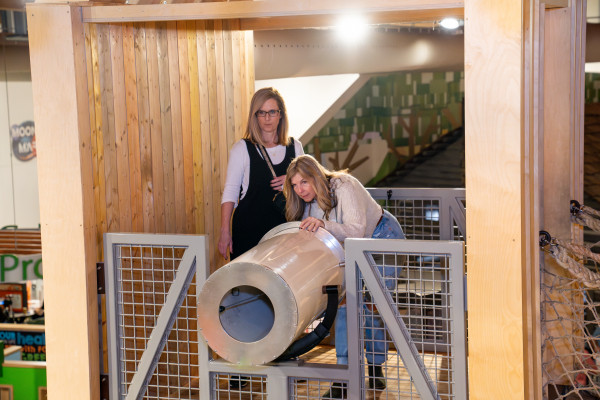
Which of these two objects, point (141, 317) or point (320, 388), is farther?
point (141, 317)

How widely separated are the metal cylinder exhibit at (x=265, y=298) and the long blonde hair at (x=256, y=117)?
0.90 meters

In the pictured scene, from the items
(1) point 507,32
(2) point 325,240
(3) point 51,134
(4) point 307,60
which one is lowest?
(2) point 325,240

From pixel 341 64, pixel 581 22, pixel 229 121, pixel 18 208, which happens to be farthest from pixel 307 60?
pixel 18 208

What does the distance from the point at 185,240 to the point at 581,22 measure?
2498 millimetres

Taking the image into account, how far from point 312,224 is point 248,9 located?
3.14 ft

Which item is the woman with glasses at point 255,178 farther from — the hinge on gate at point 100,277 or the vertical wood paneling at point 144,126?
the hinge on gate at point 100,277

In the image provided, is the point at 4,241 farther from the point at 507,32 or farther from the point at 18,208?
the point at 507,32

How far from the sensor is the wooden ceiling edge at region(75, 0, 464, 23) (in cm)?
306

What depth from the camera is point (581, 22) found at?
421cm

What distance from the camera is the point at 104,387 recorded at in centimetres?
364

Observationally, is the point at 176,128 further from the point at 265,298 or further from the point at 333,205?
the point at 265,298

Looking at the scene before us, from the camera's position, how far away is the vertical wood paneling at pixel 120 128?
12.0 feet

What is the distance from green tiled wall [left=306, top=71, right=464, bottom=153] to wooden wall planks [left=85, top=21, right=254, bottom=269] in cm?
846

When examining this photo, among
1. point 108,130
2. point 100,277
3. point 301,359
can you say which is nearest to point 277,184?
point 108,130
